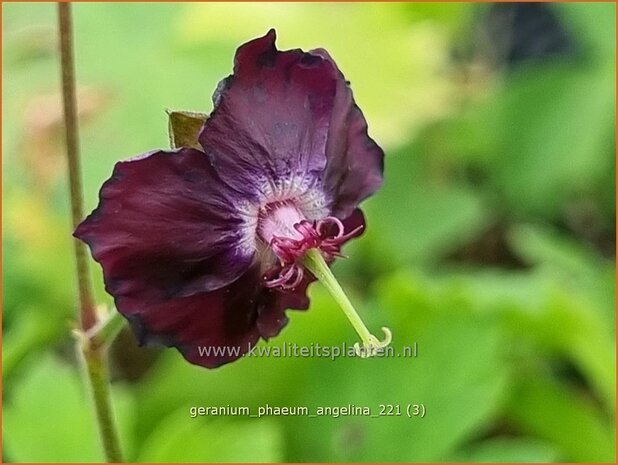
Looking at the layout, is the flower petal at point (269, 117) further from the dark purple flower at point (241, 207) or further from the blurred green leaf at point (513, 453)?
the blurred green leaf at point (513, 453)

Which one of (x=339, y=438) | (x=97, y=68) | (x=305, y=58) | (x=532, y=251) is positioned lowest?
(x=339, y=438)

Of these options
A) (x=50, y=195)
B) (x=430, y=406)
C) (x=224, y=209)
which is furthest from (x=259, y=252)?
(x=50, y=195)

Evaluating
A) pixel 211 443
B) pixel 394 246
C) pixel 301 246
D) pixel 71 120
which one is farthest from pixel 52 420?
pixel 394 246

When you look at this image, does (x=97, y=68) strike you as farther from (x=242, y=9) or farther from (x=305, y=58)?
(x=305, y=58)

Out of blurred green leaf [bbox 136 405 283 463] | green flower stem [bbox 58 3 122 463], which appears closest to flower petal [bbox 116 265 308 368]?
green flower stem [bbox 58 3 122 463]

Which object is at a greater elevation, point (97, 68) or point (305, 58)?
point (305, 58)

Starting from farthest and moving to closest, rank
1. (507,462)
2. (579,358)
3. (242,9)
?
(242,9) < (579,358) < (507,462)

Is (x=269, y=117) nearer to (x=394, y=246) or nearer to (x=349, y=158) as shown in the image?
(x=349, y=158)

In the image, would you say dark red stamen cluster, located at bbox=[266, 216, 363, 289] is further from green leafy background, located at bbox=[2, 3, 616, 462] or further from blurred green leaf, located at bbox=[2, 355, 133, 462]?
blurred green leaf, located at bbox=[2, 355, 133, 462]
